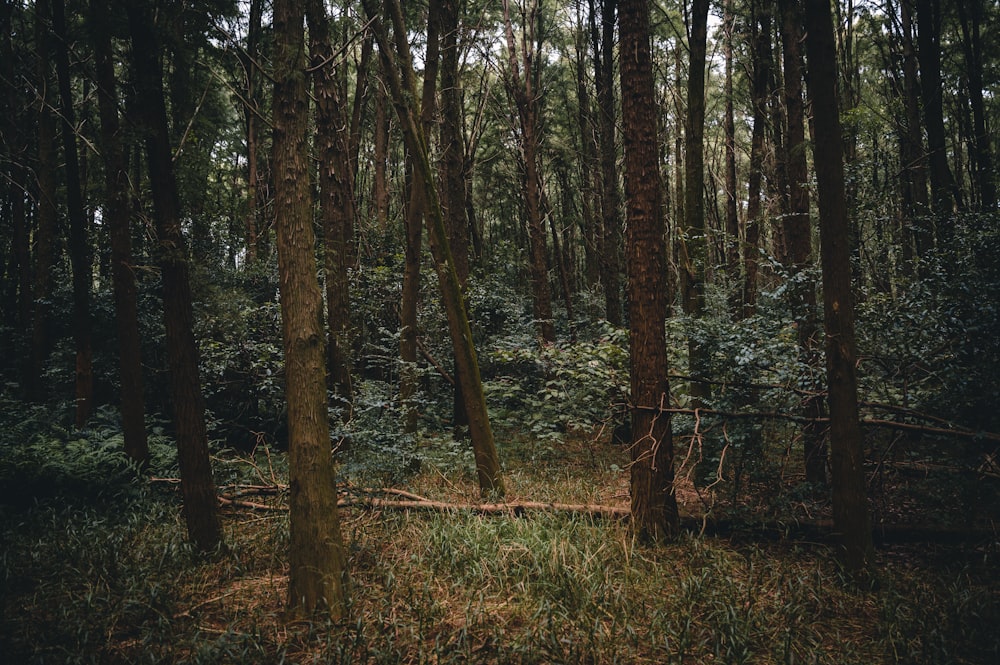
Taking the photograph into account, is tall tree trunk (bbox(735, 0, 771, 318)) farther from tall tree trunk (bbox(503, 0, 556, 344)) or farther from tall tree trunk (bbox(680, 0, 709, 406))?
tall tree trunk (bbox(503, 0, 556, 344))

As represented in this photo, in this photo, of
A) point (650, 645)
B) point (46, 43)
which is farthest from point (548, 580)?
point (46, 43)

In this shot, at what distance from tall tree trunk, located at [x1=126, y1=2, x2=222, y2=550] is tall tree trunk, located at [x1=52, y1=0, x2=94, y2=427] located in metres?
3.68

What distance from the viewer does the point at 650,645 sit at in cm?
378

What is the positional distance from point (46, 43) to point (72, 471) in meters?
8.53

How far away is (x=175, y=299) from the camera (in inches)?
212

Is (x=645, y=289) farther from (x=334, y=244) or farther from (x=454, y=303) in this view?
(x=334, y=244)

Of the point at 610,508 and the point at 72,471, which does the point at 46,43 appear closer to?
the point at 72,471

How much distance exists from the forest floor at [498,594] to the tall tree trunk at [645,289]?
46cm

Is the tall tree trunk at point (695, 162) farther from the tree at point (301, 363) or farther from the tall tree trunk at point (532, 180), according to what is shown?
the tree at point (301, 363)

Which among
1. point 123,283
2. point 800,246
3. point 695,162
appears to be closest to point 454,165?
point 695,162

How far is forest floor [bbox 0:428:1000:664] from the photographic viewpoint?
3744mm

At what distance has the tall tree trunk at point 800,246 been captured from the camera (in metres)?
6.12

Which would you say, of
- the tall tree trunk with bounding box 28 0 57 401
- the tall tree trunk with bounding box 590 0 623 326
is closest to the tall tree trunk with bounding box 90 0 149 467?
the tall tree trunk with bounding box 28 0 57 401

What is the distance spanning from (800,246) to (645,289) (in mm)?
3133
